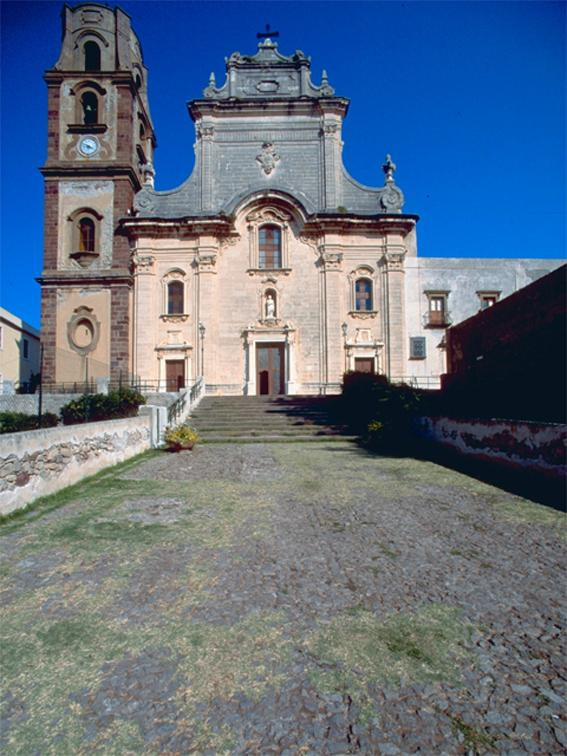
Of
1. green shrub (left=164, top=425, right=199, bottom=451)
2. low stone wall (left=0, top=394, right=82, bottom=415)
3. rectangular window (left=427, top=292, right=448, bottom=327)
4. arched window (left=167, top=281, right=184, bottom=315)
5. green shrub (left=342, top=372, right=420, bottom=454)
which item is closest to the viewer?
green shrub (left=164, top=425, right=199, bottom=451)

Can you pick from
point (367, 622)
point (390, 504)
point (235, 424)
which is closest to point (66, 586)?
point (367, 622)

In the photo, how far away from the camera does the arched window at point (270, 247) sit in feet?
80.0

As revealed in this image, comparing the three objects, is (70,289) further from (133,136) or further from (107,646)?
(107,646)

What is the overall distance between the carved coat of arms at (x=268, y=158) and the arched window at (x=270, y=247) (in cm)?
344

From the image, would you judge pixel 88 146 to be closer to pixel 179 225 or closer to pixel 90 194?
pixel 90 194

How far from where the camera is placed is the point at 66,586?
3521mm

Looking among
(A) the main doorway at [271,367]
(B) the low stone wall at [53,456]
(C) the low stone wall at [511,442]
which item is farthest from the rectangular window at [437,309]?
(B) the low stone wall at [53,456]

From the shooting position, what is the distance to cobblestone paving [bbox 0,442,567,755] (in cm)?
205

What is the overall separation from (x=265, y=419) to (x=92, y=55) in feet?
83.6

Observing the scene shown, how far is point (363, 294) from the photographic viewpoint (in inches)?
955

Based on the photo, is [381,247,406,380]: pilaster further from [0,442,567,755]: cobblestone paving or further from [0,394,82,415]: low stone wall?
[0,442,567,755]: cobblestone paving

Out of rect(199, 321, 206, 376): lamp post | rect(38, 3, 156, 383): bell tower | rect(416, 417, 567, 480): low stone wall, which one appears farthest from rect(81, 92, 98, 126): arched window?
rect(416, 417, 567, 480): low stone wall

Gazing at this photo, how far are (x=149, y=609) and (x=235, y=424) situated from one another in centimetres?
1269

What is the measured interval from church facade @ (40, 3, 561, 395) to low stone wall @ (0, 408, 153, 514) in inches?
559
